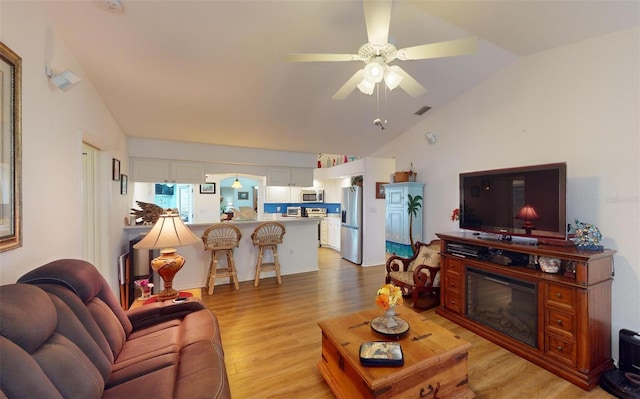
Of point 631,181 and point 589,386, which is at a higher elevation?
A: point 631,181

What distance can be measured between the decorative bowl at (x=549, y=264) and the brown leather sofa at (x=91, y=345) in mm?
2650

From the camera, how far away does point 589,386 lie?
2.00 m

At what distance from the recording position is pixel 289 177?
5.28m

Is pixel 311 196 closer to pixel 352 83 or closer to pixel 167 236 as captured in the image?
pixel 167 236

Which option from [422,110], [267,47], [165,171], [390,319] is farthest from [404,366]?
[165,171]

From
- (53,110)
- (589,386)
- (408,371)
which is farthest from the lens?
(589,386)

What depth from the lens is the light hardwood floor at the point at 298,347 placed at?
200 centimetres

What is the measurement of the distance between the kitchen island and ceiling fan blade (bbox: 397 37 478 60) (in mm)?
3481

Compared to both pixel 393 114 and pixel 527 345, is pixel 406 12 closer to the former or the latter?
pixel 393 114

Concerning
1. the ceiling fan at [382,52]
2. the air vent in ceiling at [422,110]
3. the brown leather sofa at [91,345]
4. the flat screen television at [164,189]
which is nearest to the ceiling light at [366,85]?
the ceiling fan at [382,52]

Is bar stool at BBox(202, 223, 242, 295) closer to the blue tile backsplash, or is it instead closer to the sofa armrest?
the sofa armrest

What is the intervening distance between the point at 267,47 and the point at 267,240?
9.18 ft

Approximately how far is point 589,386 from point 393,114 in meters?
3.47

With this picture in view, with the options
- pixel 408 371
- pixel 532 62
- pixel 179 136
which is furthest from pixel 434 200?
pixel 179 136
